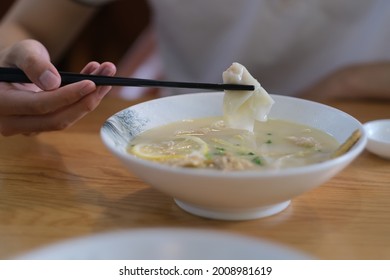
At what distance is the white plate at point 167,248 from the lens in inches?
26.7

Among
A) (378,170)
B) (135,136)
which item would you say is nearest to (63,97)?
(135,136)

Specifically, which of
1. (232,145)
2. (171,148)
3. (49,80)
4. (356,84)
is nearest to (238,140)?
(232,145)

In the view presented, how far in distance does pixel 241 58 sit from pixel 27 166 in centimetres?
110

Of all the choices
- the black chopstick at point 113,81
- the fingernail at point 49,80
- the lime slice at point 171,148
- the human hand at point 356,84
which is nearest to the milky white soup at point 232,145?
the lime slice at point 171,148

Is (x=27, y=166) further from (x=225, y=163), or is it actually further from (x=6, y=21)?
(x=6, y=21)

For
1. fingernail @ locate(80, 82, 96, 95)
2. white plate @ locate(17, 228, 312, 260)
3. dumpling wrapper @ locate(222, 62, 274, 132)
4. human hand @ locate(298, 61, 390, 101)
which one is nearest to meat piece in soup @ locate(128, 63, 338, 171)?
dumpling wrapper @ locate(222, 62, 274, 132)

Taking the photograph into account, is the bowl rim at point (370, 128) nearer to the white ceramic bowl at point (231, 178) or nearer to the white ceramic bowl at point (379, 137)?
the white ceramic bowl at point (379, 137)

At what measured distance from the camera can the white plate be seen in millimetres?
678

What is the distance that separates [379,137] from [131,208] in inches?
27.8

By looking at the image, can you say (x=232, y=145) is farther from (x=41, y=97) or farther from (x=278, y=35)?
(x=278, y=35)

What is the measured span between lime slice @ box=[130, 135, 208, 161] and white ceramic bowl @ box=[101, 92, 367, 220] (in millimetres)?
40

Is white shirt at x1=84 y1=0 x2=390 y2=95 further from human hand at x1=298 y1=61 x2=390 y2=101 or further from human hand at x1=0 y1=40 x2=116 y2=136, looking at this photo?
human hand at x1=0 y1=40 x2=116 y2=136

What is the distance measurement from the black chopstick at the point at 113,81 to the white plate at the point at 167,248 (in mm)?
479

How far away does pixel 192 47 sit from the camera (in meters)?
2.21
